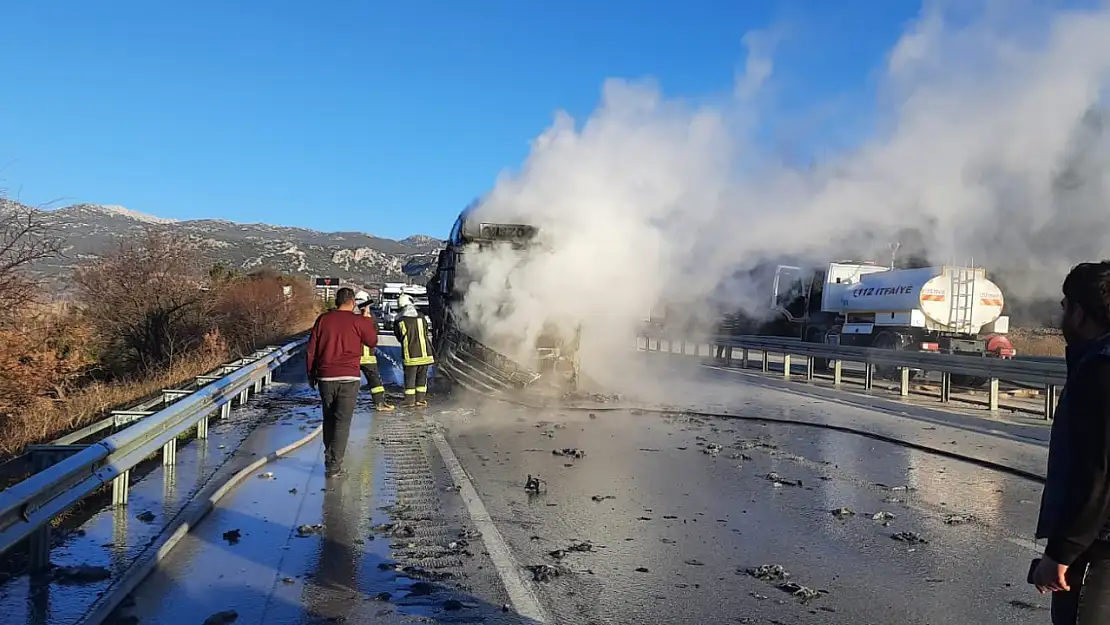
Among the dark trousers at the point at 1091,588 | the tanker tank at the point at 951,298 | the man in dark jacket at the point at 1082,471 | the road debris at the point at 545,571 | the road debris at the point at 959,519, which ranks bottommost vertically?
the road debris at the point at 545,571

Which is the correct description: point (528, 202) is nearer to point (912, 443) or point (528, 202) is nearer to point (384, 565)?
point (912, 443)

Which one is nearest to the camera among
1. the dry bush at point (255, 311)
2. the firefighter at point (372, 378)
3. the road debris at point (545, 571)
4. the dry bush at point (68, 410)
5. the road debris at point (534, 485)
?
the road debris at point (545, 571)

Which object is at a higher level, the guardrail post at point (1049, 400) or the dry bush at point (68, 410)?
the guardrail post at point (1049, 400)

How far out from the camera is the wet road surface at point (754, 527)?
4949 millimetres

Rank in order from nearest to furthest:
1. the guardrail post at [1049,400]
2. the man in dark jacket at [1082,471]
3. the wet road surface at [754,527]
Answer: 1. the man in dark jacket at [1082,471]
2. the wet road surface at [754,527]
3. the guardrail post at [1049,400]

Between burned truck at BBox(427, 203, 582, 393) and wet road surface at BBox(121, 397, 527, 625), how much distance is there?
5.45 m

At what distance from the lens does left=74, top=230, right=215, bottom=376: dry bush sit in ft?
66.9

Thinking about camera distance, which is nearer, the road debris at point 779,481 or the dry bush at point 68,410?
the road debris at point 779,481

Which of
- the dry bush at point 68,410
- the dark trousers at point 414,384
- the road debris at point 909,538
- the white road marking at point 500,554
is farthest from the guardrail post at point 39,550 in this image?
the dark trousers at point 414,384

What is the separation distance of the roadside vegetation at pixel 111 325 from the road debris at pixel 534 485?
18.8ft

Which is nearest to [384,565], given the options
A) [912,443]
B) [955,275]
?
[912,443]

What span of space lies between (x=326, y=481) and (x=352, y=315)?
5.88ft

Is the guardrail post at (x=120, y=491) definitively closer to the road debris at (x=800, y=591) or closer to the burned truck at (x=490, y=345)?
the road debris at (x=800, y=591)

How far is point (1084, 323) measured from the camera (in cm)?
300
